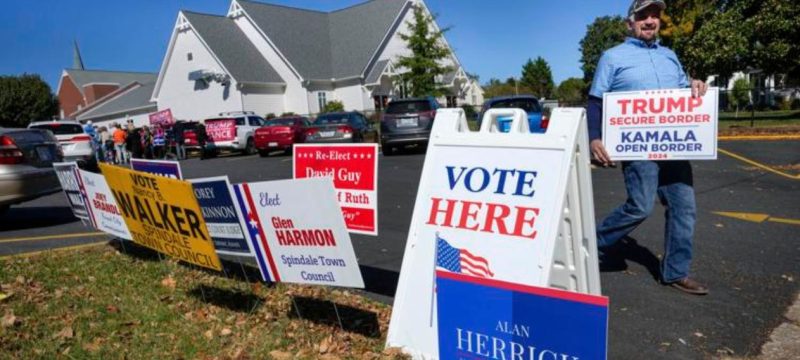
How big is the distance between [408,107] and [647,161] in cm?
1299

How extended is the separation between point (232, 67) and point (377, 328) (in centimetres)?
3532

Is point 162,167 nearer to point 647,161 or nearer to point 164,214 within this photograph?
point 164,214

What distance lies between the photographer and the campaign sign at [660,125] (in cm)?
388

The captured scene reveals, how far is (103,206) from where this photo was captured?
5391mm

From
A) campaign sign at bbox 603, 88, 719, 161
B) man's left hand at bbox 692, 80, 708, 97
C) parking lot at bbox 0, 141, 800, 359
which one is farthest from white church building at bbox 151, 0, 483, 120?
man's left hand at bbox 692, 80, 708, 97

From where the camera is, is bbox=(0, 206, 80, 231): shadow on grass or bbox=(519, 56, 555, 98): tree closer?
bbox=(0, 206, 80, 231): shadow on grass

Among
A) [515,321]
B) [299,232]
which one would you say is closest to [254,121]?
[299,232]

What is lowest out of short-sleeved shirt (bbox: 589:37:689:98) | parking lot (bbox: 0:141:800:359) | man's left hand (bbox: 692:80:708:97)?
parking lot (bbox: 0:141:800:359)

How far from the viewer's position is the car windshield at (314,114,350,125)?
64.6 ft

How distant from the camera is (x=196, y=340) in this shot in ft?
12.1

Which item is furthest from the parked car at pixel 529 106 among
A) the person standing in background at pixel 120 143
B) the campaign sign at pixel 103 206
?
the person standing in background at pixel 120 143

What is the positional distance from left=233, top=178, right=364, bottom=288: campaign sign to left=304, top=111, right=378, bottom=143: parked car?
15.0m

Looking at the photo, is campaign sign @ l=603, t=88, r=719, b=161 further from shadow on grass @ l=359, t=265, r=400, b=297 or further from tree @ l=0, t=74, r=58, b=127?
tree @ l=0, t=74, r=58, b=127

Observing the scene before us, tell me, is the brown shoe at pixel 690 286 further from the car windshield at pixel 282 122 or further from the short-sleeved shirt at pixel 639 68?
the car windshield at pixel 282 122
